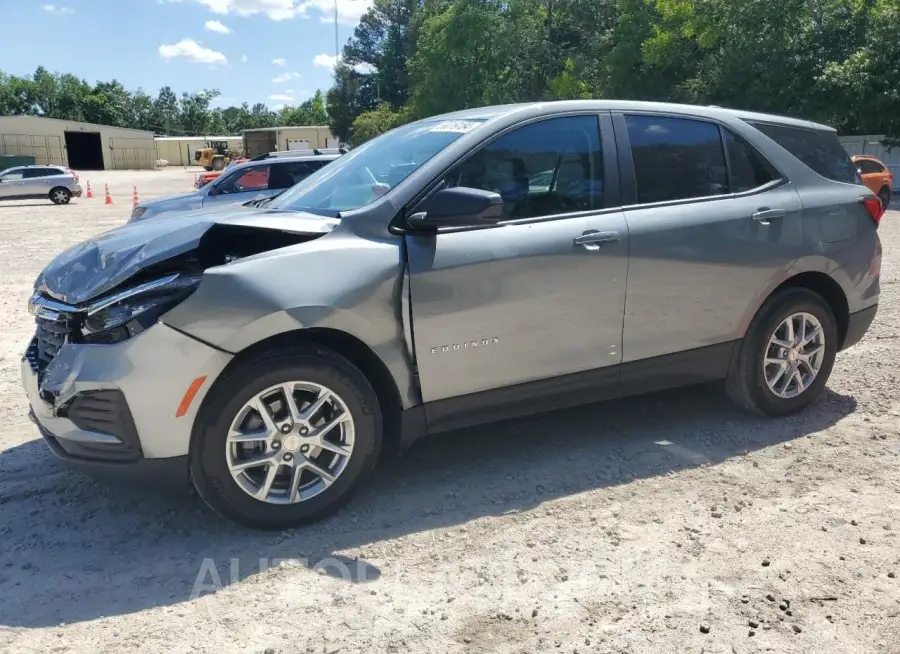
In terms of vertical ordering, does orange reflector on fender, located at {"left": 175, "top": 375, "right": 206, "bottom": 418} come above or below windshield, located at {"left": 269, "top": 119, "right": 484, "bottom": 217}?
below

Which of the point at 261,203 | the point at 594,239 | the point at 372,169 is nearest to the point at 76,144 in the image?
the point at 261,203

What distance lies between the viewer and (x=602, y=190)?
4.09 meters

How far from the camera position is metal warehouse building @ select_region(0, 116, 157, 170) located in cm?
6456

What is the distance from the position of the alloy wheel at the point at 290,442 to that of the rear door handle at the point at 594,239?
147 cm

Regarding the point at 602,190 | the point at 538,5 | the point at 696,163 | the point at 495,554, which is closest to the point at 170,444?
the point at 495,554

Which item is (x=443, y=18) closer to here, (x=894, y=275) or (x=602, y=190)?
(x=894, y=275)

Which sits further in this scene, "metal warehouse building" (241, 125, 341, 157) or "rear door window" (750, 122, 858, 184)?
"metal warehouse building" (241, 125, 341, 157)

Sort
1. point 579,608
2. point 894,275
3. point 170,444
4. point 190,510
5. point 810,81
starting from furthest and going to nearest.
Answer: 1. point 810,81
2. point 894,275
3. point 190,510
4. point 170,444
5. point 579,608

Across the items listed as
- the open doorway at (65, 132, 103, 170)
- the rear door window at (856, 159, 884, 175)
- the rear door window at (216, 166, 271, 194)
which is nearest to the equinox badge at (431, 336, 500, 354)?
the rear door window at (216, 166, 271, 194)

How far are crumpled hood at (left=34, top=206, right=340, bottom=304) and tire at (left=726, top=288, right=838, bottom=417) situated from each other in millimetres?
2610

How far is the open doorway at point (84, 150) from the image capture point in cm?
6950

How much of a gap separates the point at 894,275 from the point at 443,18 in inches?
1602

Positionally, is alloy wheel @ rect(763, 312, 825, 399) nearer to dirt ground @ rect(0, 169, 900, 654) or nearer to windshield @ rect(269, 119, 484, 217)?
dirt ground @ rect(0, 169, 900, 654)

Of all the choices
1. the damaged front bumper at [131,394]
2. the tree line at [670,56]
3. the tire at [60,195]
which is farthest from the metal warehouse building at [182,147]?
the damaged front bumper at [131,394]
